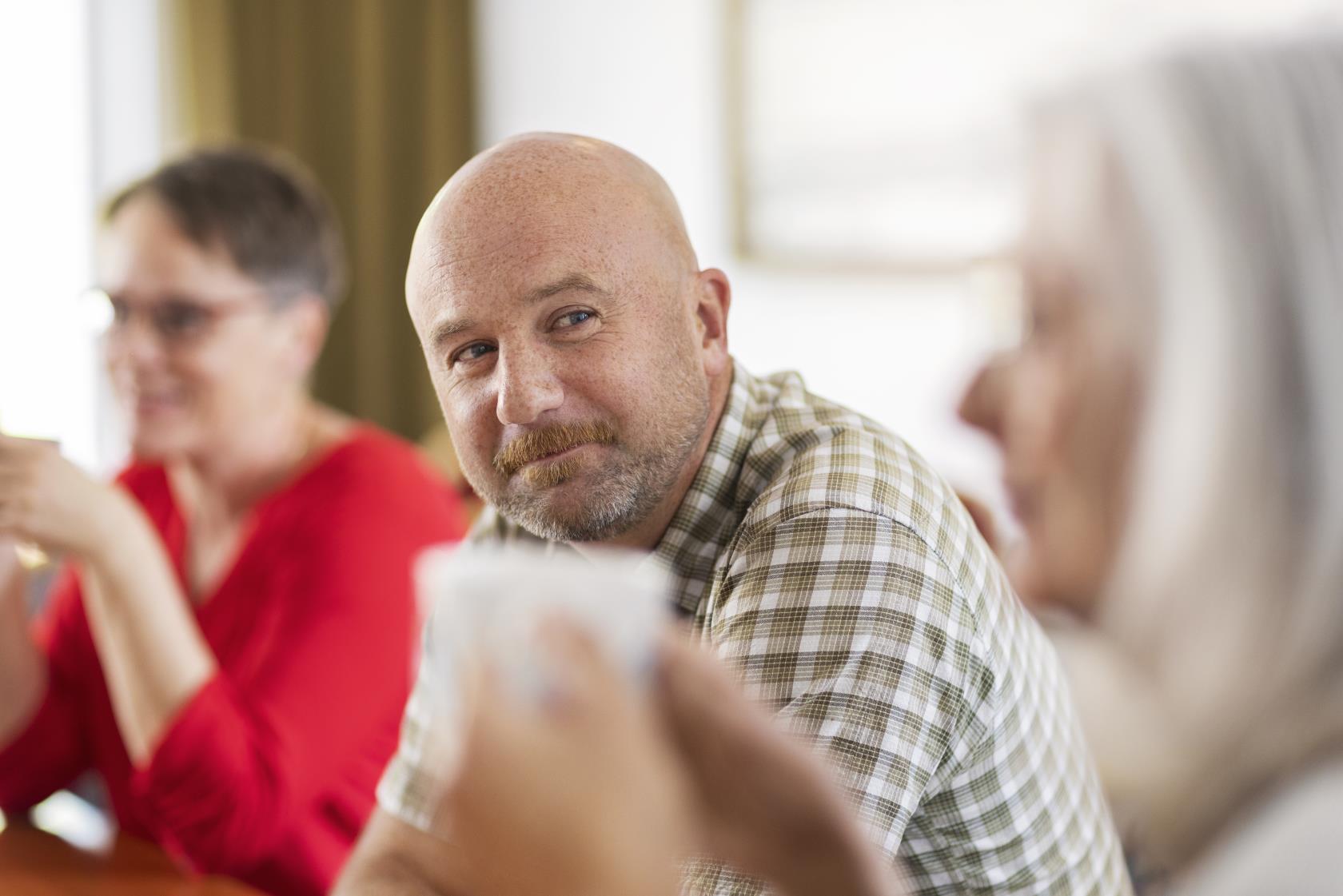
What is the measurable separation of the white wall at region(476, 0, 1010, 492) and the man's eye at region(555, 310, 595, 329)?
2254mm

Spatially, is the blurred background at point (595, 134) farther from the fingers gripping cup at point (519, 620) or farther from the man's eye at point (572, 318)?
→ the fingers gripping cup at point (519, 620)

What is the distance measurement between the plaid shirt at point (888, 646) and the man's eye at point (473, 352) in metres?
0.20

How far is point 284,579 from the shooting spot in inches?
58.5

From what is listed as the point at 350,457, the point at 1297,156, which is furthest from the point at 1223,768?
the point at 350,457

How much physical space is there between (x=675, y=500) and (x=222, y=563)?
1.03 meters

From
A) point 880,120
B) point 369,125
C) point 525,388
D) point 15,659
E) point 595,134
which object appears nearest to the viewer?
point 525,388

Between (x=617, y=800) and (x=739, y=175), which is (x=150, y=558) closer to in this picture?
(x=617, y=800)

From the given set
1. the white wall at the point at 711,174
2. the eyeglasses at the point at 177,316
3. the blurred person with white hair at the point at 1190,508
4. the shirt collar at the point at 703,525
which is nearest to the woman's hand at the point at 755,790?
the blurred person with white hair at the point at 1190,508

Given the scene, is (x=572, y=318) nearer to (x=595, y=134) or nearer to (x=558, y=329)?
(x=558, y=329)

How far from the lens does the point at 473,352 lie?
72cm

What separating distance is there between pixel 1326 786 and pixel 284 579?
1.33 meters

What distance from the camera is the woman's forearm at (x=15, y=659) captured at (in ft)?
5.02

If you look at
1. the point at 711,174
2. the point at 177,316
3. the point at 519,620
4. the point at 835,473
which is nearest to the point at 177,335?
the point at 177,316

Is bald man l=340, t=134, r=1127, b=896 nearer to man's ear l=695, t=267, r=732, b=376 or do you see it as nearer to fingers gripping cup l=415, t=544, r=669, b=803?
man's ear l=695, t=267, r=732, b=376
